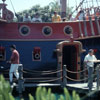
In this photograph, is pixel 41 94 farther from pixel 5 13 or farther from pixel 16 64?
pixel 5 13

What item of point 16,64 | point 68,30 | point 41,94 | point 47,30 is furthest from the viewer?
point 68,30

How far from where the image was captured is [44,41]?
35.9ft

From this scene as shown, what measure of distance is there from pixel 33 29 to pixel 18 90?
3670mm

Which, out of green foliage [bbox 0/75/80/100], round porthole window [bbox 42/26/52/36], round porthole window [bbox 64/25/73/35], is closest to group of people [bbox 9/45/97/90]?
round porthole window [bbox 64/25/73/35]

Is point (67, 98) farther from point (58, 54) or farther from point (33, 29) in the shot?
point (33, 29)

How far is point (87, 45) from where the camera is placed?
1102 cm

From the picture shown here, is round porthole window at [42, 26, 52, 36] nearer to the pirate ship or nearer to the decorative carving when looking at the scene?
the pirate ship

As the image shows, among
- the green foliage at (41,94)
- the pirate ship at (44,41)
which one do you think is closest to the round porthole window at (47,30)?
the pirate ship at (44,41)

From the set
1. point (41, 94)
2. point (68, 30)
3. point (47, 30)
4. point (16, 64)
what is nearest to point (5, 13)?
point (47, 30)

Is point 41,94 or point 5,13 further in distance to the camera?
point 5,13

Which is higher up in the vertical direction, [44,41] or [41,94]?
[44,41]

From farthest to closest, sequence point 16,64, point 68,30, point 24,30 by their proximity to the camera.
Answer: point 68,30 → point 24,30 → point 16,64

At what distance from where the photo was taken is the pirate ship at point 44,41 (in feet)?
35.2

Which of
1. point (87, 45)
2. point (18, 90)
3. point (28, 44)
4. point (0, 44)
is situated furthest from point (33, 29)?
point (18, 90)
